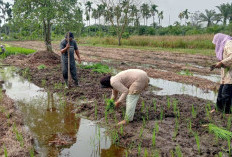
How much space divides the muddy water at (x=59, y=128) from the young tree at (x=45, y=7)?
5.60 metres

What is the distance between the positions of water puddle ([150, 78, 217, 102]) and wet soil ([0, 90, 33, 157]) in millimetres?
3725

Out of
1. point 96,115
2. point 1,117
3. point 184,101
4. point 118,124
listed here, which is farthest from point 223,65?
point 1,117

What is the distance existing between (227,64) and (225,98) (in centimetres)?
69

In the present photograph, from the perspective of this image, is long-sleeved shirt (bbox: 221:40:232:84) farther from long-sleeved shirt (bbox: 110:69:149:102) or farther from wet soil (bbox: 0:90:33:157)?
wet soil (bbox: 0:90:33:157)

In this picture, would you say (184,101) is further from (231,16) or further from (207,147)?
(231,16)

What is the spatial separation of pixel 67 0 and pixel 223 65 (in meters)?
9.43

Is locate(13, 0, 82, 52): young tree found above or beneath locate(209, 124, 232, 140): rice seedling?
above

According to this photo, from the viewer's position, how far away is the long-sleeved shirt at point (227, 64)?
408 centimetres

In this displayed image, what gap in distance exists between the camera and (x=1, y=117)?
4.52 metres

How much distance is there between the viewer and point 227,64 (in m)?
4.09

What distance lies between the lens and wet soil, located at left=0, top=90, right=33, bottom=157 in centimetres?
328

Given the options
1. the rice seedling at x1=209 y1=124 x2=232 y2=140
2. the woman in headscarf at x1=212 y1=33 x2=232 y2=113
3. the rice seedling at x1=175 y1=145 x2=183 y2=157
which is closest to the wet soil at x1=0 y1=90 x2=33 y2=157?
the rice seedling at x1=175 y1=145 x2=183 y2=157

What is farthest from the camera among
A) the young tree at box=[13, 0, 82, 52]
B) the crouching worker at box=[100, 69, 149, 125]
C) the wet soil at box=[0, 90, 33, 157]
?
the young tree at box=[13, 0, 82, 52]

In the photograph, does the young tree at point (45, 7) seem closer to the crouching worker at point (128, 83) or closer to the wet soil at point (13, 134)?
the wet soil at point (13, 134)
